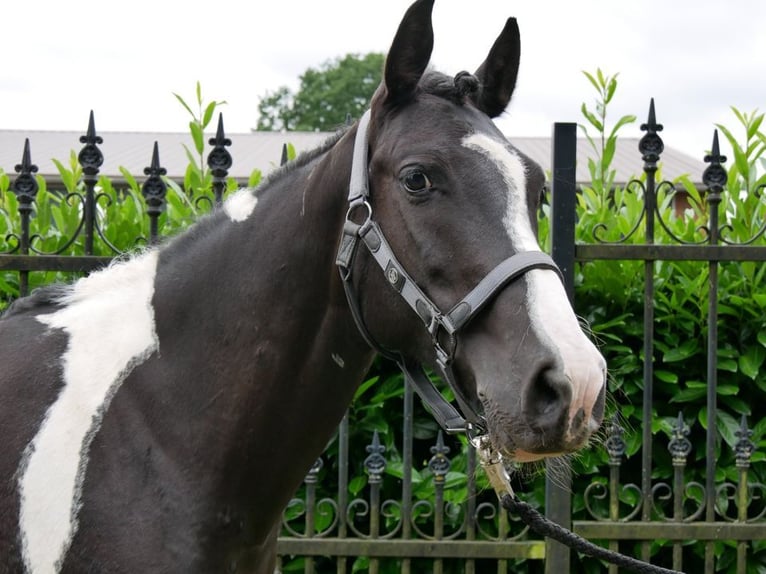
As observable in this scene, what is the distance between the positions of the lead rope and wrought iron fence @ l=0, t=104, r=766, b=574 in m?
1.05

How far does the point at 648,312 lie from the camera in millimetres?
3564

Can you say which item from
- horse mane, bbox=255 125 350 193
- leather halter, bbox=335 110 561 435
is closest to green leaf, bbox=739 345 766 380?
leather halter, bbox=335 110 561 435

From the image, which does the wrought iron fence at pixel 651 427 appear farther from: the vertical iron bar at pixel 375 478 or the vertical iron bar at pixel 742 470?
the vertical iron bar at pixel 375 478

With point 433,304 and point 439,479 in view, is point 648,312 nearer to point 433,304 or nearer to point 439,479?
point 439,479

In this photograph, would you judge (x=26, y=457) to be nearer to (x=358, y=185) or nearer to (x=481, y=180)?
(x=358, y=185)

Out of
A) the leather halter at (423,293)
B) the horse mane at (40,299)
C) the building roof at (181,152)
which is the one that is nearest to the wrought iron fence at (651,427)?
the leather halter at (423,293)

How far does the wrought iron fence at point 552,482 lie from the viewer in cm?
357

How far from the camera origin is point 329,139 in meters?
2.29

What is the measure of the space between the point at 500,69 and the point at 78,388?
4.62 ft

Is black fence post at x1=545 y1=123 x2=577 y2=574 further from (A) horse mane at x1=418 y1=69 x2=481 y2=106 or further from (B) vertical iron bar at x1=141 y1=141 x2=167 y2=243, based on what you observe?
(B) vertical iron bar at x1=141 y1=141 x2=167 y2=243

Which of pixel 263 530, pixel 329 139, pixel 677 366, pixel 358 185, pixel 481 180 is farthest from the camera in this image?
pixel 677 366

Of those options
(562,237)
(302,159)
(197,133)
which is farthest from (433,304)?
(197,133)

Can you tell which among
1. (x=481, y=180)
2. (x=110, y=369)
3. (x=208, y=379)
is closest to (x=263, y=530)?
(x=208, y=379)

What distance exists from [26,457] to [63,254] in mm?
2052
